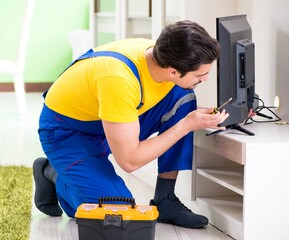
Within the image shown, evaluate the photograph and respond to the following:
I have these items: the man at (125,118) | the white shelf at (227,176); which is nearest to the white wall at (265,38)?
the white shelf at (227,176)

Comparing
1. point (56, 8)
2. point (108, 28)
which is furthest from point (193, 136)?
point (56, 8)

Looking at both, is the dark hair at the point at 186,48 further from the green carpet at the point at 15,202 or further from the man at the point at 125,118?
the green carpet at the point at 15,202

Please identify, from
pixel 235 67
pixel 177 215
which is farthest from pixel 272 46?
pixel 177 215

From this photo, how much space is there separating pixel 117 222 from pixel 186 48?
496 mm

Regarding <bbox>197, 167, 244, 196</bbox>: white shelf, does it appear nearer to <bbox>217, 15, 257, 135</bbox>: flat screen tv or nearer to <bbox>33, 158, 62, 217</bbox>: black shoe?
<bbox>217, 15, 257, 135</bbox>: flat screen tv

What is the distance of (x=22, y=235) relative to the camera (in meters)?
2.20

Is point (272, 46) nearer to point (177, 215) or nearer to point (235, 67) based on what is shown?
point (235, 67)

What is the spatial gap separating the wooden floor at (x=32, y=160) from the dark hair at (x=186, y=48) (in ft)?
1.93

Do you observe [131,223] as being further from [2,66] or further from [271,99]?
[2,66]

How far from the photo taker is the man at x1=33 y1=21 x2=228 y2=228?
1945 millimetres

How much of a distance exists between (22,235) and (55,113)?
1.24 ft

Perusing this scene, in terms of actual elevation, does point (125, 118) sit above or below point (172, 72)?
below

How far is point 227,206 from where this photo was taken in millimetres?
2400

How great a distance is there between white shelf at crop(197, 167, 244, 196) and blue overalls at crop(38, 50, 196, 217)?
97 mm
